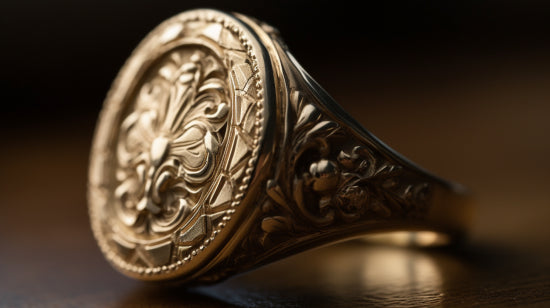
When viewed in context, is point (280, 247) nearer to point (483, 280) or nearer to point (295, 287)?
point (295, 287)

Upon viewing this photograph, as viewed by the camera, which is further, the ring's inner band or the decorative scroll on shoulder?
the ring's inner band

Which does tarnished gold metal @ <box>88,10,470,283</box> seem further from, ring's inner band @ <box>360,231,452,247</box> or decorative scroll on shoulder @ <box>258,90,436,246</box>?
ring's inner band @ <box>360,231,452,247</box>

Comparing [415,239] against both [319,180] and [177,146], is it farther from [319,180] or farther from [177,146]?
[177,146]

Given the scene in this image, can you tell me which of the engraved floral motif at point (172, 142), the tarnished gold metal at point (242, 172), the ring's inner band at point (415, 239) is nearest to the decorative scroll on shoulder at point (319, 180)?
the tarnished gold metal at point (242, 172)

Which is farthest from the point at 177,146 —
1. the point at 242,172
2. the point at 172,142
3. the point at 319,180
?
the point at 319,180

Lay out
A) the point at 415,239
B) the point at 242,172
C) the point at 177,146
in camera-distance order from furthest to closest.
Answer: the point at 415,239, the point at 177,146, the point at 242,172

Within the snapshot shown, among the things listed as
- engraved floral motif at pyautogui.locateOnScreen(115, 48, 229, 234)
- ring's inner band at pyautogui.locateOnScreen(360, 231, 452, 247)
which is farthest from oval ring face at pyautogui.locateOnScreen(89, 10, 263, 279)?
ring's inner band at pyautogui.locateOnScreen(360, 231, 452, 247)

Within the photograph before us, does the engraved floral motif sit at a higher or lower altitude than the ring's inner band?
higher

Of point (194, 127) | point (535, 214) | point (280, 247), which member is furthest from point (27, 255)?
point (535, 214)
